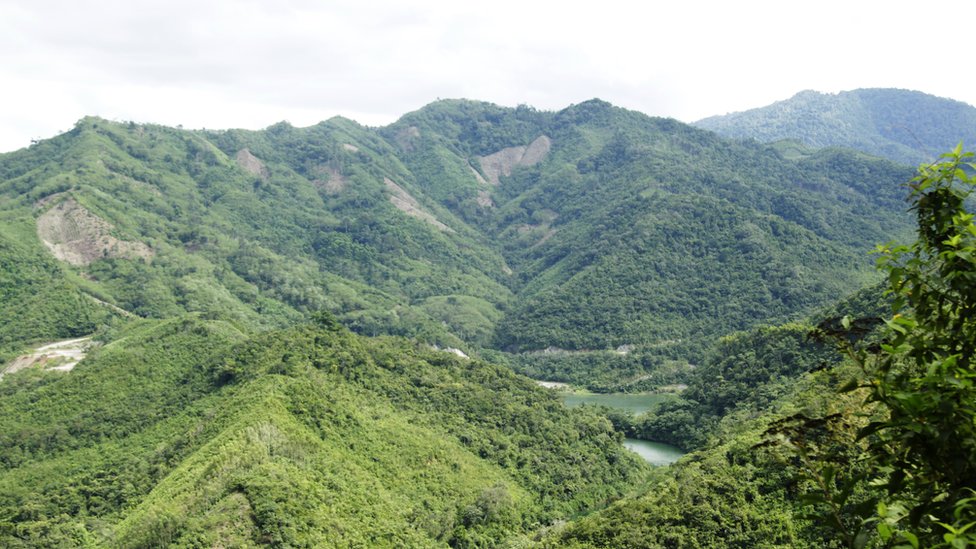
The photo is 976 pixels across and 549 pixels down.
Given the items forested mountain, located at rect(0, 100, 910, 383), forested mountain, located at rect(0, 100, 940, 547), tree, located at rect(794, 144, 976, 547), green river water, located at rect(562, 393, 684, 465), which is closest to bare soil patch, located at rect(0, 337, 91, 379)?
forested mountain, located at rect(0, 100, 940, 547)

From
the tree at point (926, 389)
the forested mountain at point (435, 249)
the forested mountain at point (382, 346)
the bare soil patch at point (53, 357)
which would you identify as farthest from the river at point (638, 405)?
the tree at point (926, 389)

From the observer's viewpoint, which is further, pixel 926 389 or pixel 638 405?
pixel 638 405

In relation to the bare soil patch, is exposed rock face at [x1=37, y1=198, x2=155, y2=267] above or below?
above

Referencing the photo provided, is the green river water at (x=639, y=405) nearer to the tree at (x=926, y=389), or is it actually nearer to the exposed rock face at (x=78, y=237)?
the tree at (x=926, y=389)

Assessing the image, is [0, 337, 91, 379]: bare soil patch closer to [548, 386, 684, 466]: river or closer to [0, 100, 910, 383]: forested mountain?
[0, 100, 910, 383]: forested mountain

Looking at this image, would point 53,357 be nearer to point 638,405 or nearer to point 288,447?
point 288,447

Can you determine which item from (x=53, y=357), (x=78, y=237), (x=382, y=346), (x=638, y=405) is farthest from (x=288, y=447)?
(x=78, y=237)
